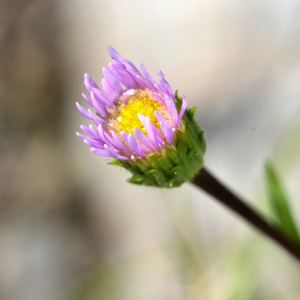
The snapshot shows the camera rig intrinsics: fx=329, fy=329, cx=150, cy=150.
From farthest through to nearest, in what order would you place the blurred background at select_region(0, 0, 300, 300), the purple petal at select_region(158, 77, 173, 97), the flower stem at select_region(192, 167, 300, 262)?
the blurred background at select_region(0, 0, 300, 300), the flower stem at select_region(192, 167, 300, 262), the purple petal at select_region(158, 77, 173, 97)

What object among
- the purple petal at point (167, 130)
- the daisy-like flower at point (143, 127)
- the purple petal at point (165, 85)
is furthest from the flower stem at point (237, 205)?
the purple petal at point (165, 85)

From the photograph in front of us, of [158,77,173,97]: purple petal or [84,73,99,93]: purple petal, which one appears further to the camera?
[84,73,99,93]: purple petal

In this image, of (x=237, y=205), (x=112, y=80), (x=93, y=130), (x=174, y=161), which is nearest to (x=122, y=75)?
(x=112, y=80)

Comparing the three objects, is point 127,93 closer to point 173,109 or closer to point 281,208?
point 173,109

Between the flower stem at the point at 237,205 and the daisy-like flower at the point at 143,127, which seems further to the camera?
the flower stem at the point at 237,205

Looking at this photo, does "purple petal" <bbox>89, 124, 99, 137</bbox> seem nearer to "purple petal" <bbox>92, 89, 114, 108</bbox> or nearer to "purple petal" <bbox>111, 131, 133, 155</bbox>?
"purple petal" <bbox>111, 131, 133, 155</bbox>

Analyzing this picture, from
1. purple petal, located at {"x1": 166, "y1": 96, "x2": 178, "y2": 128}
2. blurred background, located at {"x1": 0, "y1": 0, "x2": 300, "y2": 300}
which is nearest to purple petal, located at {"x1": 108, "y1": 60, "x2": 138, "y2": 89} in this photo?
purple petal, located at {"x1": 166, "y1": 96, "x2": 178, "y2": 128}

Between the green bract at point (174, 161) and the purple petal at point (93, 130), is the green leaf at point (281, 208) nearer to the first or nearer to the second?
the green bract at point (174, 161)
